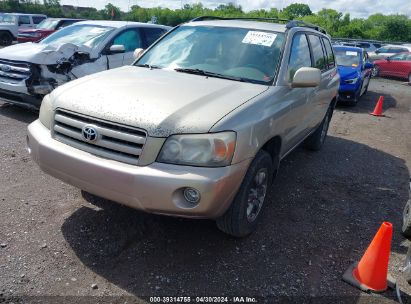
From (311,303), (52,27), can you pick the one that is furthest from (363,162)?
(52,27)

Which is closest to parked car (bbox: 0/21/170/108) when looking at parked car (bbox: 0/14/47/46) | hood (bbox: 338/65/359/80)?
hood (bbox: 338/65/359/80)

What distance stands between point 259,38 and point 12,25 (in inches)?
838

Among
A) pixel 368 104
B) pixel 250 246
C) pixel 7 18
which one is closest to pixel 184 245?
pixel 250 246

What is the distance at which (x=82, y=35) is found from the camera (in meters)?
7.27

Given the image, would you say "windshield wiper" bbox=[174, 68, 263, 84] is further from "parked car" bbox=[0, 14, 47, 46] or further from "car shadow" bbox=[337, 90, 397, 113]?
"parked car" bbox=[0, 14, 47, 46]

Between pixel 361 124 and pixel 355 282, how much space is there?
20.6ft

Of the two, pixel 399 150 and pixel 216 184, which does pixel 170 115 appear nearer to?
pixel 216 184

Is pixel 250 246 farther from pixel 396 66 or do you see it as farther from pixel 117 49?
pixel 396 66

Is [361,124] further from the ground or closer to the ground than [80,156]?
closer to the ground

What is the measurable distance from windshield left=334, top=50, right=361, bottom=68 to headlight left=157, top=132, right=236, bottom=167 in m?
9.25

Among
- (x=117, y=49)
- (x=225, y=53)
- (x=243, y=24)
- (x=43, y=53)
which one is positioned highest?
(x=243, y=24)

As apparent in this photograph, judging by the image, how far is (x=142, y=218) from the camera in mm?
3523

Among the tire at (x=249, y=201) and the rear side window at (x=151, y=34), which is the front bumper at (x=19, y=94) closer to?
the rear side window at (x=151, y=34)

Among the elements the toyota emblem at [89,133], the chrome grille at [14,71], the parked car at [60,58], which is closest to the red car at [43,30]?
the parked car at [60,58]
